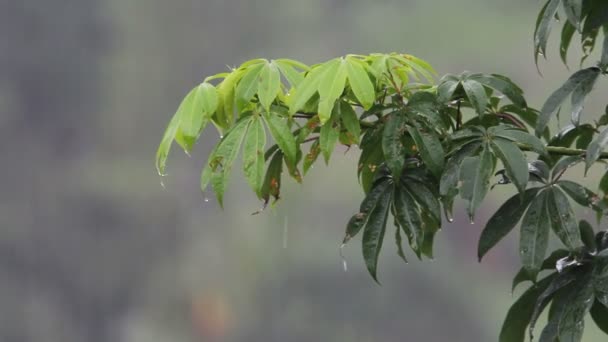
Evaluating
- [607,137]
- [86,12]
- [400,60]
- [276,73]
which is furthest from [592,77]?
[86,12]

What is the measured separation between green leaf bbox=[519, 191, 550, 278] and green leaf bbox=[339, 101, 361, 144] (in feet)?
0.67

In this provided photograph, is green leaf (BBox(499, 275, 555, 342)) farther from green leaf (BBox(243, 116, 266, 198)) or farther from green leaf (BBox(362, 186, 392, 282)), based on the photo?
green leaf (BBox(243, 116, 266, 198))

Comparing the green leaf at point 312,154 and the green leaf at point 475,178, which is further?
the green leaf at point 312,154

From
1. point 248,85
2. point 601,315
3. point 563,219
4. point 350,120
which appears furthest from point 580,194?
point 248,85

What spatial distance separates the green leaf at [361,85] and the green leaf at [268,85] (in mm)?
82

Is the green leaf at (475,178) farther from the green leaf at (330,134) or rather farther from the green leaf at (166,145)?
the green leaf at (166,145)

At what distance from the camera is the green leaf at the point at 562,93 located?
3.42 ft

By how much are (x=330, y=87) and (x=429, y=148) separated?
13 cm

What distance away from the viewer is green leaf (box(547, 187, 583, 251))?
0.97 meters

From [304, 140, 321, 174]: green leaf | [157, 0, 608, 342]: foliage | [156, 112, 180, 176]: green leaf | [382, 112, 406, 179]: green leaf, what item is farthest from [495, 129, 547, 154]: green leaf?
[156, 112, 180, 176]: green leaf

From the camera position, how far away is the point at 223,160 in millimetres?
1015

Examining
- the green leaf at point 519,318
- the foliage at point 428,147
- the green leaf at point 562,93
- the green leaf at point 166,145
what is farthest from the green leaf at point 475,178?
the green leaf at point 166,145

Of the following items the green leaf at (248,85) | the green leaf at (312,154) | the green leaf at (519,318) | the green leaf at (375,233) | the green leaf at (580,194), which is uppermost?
the green leaf at (248,85)

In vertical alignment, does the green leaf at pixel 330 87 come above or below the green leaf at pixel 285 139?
above
